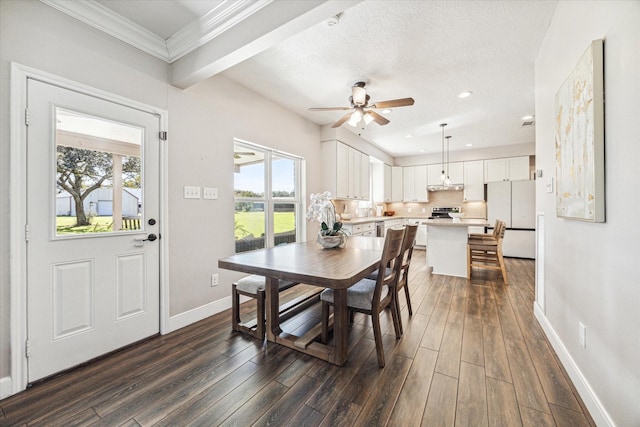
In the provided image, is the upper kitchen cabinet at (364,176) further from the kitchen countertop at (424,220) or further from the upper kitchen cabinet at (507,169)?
the upper kitchen cabinet at (507,169)

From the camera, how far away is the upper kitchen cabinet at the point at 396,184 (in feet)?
24.2

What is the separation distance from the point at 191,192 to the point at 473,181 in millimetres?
6462

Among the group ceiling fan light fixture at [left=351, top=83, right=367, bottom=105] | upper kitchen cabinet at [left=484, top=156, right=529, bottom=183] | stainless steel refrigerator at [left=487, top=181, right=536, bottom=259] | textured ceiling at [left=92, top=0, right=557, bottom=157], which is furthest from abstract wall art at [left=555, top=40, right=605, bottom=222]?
upper kitchen cabinet at [left=484, top=156, right=529, bottom=183]

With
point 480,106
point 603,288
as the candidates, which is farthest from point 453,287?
point 480,106

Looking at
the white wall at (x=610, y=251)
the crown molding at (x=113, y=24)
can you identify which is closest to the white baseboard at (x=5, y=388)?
the crown molding at (x=113, y=24)

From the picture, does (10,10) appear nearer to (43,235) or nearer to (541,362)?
(43,235)

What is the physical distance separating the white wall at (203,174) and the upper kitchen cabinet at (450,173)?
526 cm

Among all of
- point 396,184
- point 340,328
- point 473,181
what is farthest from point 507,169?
point 340,328

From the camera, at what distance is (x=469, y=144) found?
5910 millimetres

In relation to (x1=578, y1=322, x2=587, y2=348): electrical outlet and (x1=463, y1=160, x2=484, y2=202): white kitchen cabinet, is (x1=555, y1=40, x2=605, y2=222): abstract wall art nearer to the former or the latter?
(x1=578, y1=322, x2=587, y2=348): electrical outlet

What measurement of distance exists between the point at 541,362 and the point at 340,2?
9.00 feet

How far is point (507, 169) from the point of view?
601 cm

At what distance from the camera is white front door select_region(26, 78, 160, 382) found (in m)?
1.67

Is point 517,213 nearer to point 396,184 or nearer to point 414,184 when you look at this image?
point 414,184
